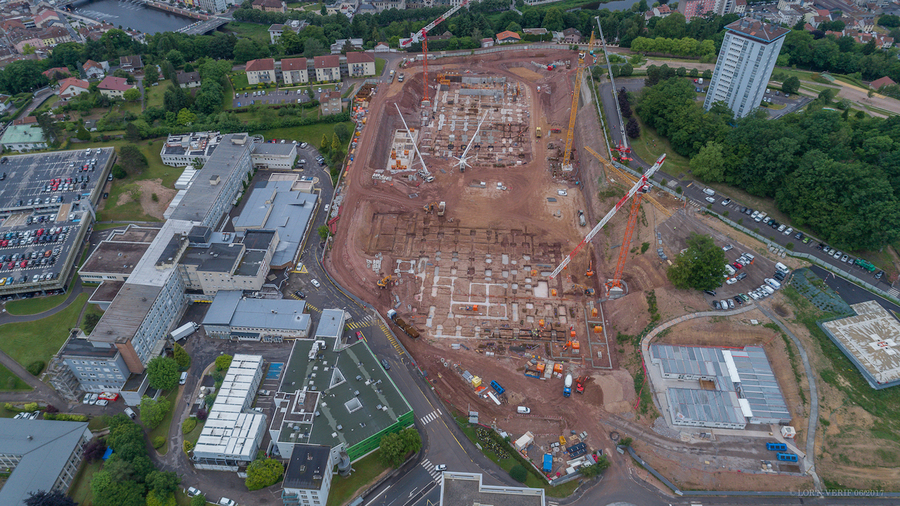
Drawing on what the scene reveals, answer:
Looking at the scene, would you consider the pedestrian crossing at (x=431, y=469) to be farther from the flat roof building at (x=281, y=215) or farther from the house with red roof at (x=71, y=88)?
the house with red roof at (x=71, y=88)

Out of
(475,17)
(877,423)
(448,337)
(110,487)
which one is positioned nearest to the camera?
(110,487)

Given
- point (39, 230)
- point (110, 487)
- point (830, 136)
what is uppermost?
point (830, 136)

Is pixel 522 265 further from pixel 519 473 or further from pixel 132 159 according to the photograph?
pixel 132 159

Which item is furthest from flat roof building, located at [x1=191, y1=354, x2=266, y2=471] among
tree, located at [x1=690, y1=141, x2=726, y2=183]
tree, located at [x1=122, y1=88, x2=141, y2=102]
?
tree, located at [x1=122, y1=88, x2=141, y2=102]

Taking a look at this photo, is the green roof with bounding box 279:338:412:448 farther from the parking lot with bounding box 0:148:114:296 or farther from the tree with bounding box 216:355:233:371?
the parking lot with bounding box 0:148:114:296

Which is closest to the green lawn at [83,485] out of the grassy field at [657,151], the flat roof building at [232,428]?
the flat roof building at [232,428]

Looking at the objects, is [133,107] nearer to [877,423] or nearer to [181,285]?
[181,285]

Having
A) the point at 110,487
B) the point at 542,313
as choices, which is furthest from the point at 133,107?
the point at 542,313

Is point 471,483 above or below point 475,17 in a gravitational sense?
below
